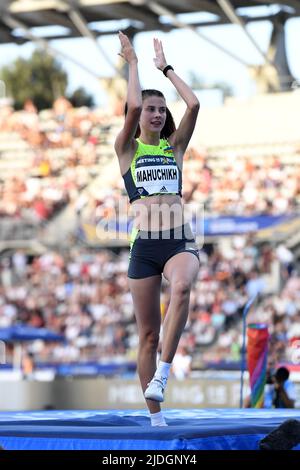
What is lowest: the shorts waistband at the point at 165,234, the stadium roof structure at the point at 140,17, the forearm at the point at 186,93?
the shorts waistband at the point at 165,234

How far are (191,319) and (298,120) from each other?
829cm

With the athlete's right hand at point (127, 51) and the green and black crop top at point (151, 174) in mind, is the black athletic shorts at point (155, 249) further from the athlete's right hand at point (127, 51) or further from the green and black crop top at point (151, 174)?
→ the athlete's right hand at point (127, 51)

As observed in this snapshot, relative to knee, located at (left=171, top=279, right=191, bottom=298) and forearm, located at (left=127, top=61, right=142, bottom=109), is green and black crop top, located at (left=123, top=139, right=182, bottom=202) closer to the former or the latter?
forearm, located at (left=127, top=61, right=142, bottom=109)

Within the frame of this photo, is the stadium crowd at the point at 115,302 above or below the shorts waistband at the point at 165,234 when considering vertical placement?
above

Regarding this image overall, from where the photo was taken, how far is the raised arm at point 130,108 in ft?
21.8

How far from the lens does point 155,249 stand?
22.2 feet

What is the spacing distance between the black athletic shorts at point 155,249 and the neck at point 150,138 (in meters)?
0.58

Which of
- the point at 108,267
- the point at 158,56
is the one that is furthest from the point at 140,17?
the point at 158,56

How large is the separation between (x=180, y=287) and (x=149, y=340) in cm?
50

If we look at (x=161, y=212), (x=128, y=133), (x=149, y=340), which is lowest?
(x=149, y=340)

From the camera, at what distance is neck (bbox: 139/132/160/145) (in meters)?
6.93

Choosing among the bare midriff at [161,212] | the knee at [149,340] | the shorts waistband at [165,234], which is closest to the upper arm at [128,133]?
the bare midriff at [161,212]

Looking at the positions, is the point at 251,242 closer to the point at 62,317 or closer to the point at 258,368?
the point at 62,317

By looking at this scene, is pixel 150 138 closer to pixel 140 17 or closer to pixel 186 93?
pixel 186 93
